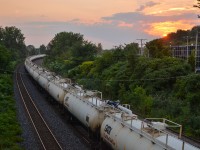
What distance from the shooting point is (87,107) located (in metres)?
23.0

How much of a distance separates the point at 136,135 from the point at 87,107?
857 cm

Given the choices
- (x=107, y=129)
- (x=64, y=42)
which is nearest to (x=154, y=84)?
(x=107, y=129)

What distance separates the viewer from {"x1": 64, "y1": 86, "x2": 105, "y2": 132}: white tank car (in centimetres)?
2061

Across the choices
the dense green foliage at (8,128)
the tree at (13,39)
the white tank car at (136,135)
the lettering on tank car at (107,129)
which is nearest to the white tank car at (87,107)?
the white tank car at (136,135)

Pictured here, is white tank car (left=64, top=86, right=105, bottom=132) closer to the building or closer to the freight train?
the freight train

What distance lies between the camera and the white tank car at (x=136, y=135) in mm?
12821

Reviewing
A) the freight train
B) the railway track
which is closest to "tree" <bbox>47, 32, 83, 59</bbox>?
the railway track

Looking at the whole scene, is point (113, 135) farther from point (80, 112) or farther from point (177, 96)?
point (177, 96)

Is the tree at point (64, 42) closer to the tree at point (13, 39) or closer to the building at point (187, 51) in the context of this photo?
the tree at point (13, 39)

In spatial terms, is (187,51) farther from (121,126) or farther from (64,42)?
(64,42)

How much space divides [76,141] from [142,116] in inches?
396

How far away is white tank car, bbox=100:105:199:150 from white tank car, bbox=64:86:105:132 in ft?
4.25

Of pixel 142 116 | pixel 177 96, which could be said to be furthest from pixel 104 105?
pixel 177 96

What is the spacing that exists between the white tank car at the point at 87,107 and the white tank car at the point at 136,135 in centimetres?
130
